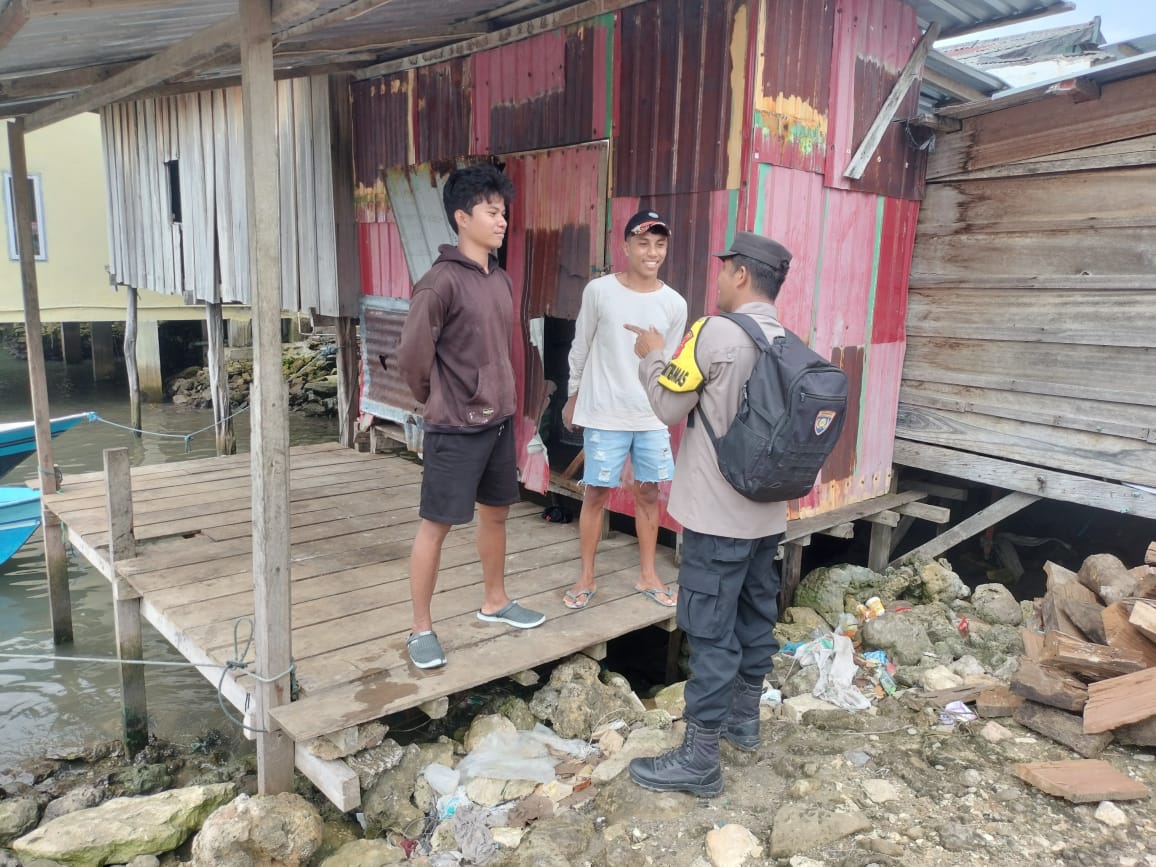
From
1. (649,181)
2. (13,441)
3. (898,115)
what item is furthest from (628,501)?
(13,441)

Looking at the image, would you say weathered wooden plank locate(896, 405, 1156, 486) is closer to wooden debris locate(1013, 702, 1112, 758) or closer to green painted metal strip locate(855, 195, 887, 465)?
green painted metal strip locate(855, 195, 887, 465)

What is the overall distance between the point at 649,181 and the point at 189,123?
24.2ft

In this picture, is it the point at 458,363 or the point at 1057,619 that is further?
the point at 1057,619

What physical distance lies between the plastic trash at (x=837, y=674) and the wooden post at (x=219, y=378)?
29.2 ft

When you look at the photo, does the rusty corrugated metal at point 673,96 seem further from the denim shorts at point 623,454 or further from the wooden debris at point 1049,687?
the wooden debris at point 1049,687

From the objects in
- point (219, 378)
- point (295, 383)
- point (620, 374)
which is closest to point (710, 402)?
point (620, 374)

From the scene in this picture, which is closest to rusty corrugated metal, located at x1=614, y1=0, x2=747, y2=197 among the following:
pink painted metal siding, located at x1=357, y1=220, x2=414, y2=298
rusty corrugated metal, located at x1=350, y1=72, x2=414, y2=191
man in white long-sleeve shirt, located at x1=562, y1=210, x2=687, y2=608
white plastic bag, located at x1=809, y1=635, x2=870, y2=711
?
man in white long-sleeve shirt, located at x1=562, y1=210, x2=687, y2=608

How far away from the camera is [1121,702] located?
3.47 meters

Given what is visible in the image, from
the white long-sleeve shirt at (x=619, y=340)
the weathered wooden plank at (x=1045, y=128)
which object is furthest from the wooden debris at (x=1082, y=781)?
the weathered wooden plank at (x=1045, y=128)

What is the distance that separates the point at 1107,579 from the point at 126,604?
19.0 ft

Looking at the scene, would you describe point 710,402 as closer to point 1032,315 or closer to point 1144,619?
point 1144,619

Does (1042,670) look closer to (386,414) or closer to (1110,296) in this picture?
(1110,296)

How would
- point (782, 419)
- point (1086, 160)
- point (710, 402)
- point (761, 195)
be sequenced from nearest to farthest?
→ point (782, 419), point (710, 402), point (761, 195), point (1086, 160)

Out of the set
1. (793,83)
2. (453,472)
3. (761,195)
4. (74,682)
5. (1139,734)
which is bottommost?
(74,682)
